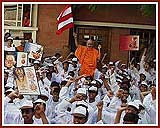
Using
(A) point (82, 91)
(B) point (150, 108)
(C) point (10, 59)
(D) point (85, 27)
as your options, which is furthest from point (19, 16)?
(B) point (150, 108)

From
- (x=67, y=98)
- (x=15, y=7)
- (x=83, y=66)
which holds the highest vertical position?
(x=15, y=7)

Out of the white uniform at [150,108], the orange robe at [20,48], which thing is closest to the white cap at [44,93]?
the orange robe at [20,48]

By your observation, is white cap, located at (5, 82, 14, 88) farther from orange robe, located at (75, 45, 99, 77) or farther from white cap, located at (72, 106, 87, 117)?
orange robe, located at (75, 45, 99, 77)

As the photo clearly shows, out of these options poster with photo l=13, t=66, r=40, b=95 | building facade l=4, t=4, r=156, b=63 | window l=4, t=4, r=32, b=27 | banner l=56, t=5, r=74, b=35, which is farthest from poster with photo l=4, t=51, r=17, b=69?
window l=4, t=4, r=32, b=27

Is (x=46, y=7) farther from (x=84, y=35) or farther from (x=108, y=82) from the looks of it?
(x=108, y=82)

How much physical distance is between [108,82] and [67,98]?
101 cm

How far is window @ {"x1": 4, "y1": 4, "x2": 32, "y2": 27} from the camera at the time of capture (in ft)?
24.2

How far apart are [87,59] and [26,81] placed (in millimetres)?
1507

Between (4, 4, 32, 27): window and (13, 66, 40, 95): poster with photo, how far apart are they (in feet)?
7.10

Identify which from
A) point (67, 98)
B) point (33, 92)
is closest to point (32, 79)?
point (33, 92)

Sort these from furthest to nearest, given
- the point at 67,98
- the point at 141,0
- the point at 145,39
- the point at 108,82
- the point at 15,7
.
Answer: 1. the point at 145,39
2. the point at 15,7
3. the point at 108,82
4. the point at 67,98
5. the point at 141,0

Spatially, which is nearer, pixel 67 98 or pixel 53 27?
pixel 67 98

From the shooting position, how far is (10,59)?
230 inches

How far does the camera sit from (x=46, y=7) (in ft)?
24.8
